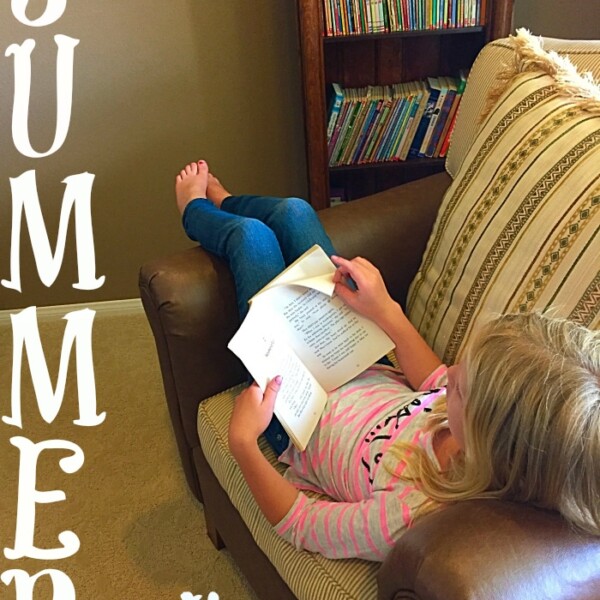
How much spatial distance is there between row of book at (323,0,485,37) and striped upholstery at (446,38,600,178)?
32 cm

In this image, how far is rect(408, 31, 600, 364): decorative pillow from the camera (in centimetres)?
101

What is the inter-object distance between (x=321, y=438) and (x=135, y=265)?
125cm

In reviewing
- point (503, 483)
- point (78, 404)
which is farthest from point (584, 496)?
point (78, 404)

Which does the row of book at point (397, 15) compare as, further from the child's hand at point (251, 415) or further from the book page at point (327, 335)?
the child's hand at point (251, 415)

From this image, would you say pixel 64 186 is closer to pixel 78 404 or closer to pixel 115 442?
pixel 78 404

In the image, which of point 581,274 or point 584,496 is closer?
point 584,496

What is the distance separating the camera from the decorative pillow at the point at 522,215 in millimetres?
1007

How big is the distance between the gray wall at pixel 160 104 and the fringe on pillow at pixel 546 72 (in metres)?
0.76

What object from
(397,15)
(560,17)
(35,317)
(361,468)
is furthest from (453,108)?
(35,317)

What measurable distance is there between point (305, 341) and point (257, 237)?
205mm

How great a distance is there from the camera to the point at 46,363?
201 centimetres

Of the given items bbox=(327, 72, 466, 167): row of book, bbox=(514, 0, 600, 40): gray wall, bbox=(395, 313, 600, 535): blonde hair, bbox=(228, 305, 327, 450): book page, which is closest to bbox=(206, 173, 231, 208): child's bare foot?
bbox=(327, 72, 466, 167): row of book

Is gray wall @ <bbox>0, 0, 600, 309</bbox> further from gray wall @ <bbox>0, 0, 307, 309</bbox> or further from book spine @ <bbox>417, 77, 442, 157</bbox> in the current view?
book spine @ <bbox>417, 77, 442, 157</bbox>

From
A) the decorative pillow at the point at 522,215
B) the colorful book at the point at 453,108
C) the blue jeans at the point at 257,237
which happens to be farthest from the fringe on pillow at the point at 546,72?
the colorful book at the point at 453,108
